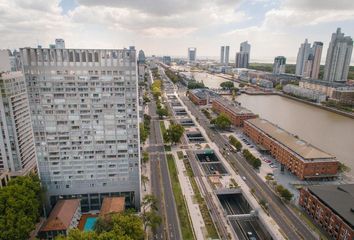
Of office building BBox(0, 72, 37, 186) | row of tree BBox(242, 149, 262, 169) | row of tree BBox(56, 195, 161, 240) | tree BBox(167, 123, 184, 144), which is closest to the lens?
row of tree BBox(56, 195, 161, 240)

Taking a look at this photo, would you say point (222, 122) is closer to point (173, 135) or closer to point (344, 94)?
point (173, 135)

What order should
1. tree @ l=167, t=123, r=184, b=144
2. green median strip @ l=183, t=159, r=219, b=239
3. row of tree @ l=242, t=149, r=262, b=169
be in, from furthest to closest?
tree @ l=167, t=123, r=184, b=144 < row of tree @ l=242, t=149, r=262, b=169 < green median strip @ l=183, t=159, r=219, b=239

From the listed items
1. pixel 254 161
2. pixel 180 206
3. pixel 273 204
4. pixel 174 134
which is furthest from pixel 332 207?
pixel 174 134

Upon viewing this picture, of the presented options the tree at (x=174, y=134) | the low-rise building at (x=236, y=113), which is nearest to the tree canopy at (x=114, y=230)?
the tree at (x=174, y=134)

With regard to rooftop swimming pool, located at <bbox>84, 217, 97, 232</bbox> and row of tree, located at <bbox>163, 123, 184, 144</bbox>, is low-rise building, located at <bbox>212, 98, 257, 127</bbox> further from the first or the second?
rooftop swimming pool, located at <bbox>84, 217, 97, 232</bbox>

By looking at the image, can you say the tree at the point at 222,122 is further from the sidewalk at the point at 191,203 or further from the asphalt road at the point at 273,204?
the sidewalk at the point at 191,203

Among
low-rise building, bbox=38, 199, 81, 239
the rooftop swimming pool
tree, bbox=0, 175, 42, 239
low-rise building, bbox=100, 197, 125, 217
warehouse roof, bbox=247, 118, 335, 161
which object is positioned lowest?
the rooftop swimming pool

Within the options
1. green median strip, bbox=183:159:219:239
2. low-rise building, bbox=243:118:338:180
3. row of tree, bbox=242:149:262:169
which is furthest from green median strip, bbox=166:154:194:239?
low-rise building, bbox=243:118:338:180
